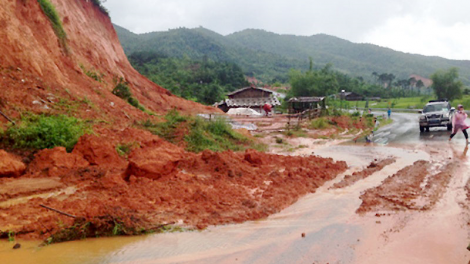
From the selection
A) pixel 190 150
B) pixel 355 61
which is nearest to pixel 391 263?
pixel 190 150

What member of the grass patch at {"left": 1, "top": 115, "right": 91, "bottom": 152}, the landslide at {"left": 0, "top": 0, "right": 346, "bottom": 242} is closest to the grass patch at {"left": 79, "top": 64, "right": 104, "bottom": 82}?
the landslide at {"left": 0, "top": 0, "right": 346, "bottom": 242}

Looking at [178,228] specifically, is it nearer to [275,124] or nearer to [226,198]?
[226,198]

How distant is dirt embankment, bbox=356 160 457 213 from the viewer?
22.7 feet

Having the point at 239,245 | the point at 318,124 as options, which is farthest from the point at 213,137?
the point at 318,124

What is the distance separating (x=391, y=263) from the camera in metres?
4.70

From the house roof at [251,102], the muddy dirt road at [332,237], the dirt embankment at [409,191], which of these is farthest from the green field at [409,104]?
the muddy dirt road at [332,237]

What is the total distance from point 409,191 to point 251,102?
32791mm

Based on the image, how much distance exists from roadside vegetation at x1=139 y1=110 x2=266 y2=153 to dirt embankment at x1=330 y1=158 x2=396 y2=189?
543 cm

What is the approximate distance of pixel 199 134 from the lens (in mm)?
14094

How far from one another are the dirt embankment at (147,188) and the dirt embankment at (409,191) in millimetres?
1587

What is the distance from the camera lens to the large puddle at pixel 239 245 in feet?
16.2

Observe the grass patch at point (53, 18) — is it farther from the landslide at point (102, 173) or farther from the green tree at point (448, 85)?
the green tree at point (448, 85)

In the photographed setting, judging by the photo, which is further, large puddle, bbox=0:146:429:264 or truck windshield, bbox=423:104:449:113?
truck windshield, bbox=423:104:449:113

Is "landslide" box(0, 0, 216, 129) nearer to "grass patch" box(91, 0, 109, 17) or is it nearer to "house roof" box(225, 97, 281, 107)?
"grass patch" box(91, 0, 109, 17)
